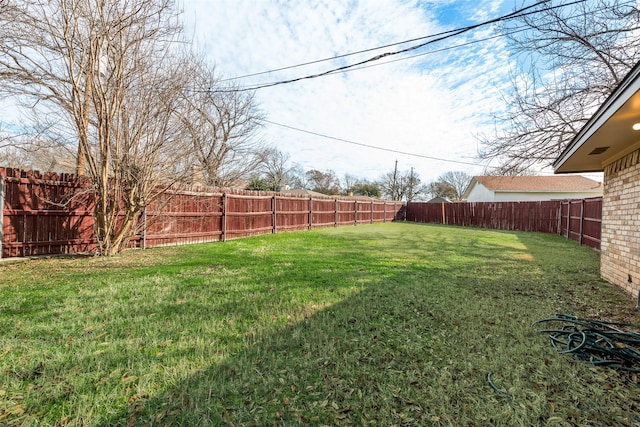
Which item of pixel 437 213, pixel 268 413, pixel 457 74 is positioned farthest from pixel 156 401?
pixel 437 213

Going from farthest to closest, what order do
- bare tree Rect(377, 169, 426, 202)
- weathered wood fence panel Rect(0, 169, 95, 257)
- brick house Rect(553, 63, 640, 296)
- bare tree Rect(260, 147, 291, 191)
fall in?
bare tree Rect(377, 169, 426, 202), bare tree Rect(260, 147, 291, 191), weathered wood fence panel Rect(0, 169, 95, 257), brick house Rect(553, 63, 640, 296)

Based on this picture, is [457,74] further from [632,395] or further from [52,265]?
[52,265]

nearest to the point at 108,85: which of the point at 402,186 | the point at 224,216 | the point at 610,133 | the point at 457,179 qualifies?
the point at 224,216

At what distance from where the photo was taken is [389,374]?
6.65 ft

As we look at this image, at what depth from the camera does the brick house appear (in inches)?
113

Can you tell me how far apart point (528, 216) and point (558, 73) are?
406 inches

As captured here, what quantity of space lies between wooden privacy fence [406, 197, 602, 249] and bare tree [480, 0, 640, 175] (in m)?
2.77

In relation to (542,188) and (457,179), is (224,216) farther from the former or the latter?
(457,179)

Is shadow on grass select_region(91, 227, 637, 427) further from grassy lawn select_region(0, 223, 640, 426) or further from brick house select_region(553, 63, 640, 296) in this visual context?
brick house select_region(553, 63, 640, 296)

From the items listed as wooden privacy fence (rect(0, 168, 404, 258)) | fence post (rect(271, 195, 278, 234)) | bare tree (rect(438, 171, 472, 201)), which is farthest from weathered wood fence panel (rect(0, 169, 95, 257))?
bare tree (rect(438, 171, 472, 201))

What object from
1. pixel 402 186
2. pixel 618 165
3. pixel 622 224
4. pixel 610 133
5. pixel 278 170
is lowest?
pixel 622 224

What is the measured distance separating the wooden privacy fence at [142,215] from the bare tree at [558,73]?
25.1 feet

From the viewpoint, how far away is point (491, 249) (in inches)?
331

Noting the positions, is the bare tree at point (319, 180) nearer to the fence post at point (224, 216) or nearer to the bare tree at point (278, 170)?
the bare tree at point (278, 170)
